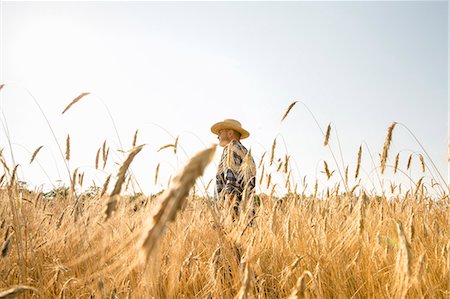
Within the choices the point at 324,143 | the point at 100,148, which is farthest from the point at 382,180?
the point at 100,148

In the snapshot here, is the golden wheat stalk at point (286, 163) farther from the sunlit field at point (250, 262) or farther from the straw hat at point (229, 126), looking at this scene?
the straw hat at point (229, 126)

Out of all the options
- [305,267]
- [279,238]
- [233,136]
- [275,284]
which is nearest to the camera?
[305,267]

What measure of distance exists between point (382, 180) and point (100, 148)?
84.3 inches

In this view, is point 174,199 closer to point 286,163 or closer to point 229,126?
point 286,163

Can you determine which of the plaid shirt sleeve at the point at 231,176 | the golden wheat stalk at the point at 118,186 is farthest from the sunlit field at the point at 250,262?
Answer: the plaid shirt sleeve at the point at 231,176

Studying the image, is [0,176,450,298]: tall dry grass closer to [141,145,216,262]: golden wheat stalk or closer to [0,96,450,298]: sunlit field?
[0,96,450,298]: sunlit field

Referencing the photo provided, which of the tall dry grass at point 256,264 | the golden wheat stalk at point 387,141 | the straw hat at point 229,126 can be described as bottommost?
the tall dry grass at point 256,264

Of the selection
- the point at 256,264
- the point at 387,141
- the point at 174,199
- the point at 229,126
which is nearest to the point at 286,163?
the point at 387,141

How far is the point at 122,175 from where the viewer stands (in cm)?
68

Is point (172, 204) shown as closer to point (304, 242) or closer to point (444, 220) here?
point (304, 242)

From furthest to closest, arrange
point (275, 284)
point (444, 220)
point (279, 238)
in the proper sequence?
point (444, 220), point (279, 238), point (275, 284)

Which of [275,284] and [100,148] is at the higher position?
[100,148]

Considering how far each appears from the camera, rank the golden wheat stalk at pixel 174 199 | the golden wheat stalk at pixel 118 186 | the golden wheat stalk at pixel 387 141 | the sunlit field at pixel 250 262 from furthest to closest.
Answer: the golden wheat stalk at pixel 387 141 < the sunlit field at pixel 250 262 < the golden wheat stalk at pixel 118 186 < the golden wheat stalk at pixel 174 199

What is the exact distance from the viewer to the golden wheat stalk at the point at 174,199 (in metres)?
0.41
